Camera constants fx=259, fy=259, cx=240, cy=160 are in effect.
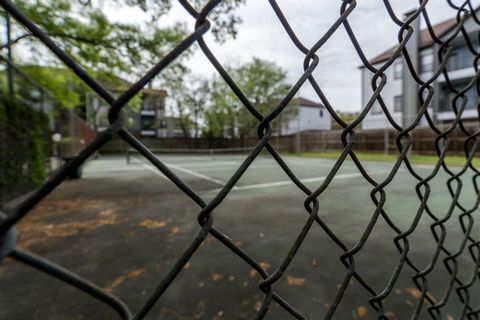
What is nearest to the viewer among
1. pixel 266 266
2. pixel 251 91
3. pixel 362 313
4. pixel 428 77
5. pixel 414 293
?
pixel 362 313

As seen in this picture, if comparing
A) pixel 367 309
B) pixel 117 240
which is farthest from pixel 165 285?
pixel 117 240

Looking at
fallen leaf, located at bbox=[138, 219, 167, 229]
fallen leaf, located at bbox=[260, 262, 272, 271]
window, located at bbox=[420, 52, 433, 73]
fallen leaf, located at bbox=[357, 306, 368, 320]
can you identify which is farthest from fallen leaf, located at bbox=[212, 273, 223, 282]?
window, located at bbox=[420, 52, 433, 73]

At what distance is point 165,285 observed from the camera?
Result: 0.46m

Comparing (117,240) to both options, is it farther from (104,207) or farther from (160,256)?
(104,207)

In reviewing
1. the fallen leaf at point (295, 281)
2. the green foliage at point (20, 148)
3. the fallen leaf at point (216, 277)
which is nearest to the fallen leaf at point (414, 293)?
the fallen leaf at point (295, 281)

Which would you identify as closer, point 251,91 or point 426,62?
point 426,62

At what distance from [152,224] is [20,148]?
3463 mm

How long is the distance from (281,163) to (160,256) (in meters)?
2.44

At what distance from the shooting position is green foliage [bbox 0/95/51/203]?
445cm

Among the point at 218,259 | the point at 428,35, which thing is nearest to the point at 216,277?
the point at 218,259

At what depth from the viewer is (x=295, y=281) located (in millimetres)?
2131

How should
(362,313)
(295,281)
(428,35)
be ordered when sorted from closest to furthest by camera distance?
(362,313) → (295,281) → (428,35)

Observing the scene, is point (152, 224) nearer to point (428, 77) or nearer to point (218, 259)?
point (218, 259)

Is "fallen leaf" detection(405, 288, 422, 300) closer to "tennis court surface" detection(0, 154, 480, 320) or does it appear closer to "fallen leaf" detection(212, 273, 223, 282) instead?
"tennis court surface" detection(0, 154, 480, 320)
